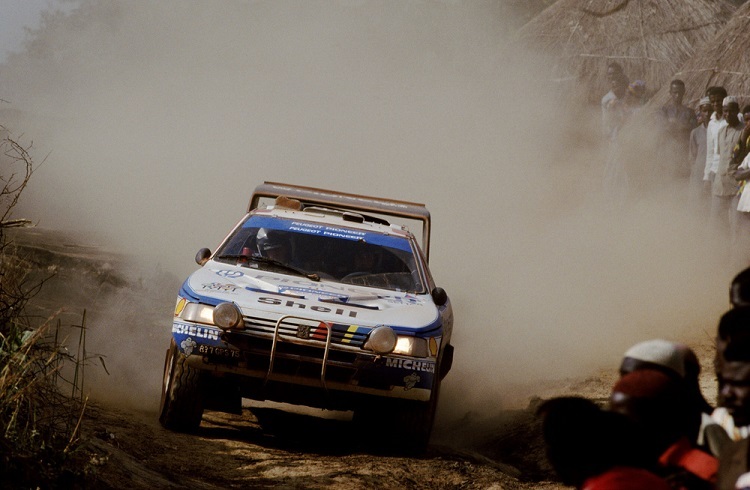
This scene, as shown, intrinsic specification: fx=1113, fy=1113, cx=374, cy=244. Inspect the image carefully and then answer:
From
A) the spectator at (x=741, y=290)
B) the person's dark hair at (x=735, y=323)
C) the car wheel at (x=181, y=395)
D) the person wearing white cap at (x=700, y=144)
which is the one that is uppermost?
the person wearing white cap at (x=700, y=144)

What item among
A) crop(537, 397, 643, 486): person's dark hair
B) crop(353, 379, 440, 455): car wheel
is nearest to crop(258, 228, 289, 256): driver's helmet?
crop(353, 379, 440, 455): car wheel

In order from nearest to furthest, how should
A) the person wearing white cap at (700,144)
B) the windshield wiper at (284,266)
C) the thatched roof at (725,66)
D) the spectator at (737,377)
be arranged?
the spectator at (737,377)
the windshield wiper at (284,266)
the person wearing white cap at (700,144)
the thatched roof at (725,66)

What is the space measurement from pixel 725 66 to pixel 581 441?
55.4 ft

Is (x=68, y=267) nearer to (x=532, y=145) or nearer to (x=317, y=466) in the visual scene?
(x=317, y=466)

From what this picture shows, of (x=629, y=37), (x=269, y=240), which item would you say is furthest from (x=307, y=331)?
(x=629, y=37)

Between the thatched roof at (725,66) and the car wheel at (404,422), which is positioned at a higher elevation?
the thatched roof at (725,66)

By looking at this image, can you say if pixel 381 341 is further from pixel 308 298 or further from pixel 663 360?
pixel 663 360

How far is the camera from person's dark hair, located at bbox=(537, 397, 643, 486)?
2.58 meters

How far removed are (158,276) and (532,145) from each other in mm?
12678

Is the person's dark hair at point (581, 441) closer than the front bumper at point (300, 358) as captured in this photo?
Yes

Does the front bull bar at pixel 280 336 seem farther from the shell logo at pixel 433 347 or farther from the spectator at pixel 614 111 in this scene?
the spectator at pixel 614 111

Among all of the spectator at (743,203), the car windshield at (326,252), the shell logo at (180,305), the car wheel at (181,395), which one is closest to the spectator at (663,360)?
the car wheel at (181,395)

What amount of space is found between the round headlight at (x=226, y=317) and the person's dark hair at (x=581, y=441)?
4.56 metres

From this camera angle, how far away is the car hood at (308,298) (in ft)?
23.4
